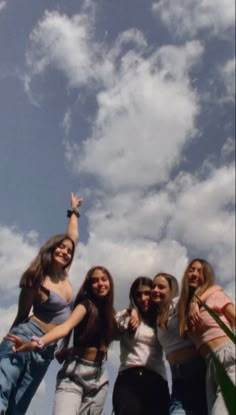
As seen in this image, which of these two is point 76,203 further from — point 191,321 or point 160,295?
point 191,321

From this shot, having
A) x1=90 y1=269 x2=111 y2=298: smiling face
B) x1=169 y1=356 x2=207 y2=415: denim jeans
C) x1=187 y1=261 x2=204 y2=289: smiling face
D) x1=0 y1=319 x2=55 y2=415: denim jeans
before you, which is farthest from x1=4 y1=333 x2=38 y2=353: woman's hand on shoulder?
x1=187 y1=261 x2=204 y2=289: smiling face

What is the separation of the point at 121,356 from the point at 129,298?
0.57 meters

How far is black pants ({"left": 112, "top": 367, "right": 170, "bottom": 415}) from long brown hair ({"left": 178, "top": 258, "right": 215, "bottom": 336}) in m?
0.55

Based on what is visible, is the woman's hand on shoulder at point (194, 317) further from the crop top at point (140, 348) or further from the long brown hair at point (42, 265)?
the long brown hair at point (42, 265)

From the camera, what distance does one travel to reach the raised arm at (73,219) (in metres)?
5.28

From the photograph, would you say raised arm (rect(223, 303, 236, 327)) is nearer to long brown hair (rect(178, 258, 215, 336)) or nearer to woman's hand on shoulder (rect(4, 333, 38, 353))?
long brown hair (rect(178, 258, 215, 336))

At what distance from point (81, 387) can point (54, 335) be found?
1.91 feet

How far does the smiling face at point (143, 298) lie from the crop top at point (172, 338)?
300mm

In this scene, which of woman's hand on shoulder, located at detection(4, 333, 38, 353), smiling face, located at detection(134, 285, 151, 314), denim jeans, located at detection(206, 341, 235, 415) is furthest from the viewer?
smiling face, located at detection(134, 285, 151, 314)

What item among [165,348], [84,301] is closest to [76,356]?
[84,301]

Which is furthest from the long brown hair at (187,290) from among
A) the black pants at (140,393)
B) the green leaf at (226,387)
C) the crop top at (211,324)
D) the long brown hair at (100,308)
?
the green leaf at (226,387)

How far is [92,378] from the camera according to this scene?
4137 mm

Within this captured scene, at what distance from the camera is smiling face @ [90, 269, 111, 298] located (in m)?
4.48

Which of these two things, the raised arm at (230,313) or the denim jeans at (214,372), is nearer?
the denim jeans at (214,372)
